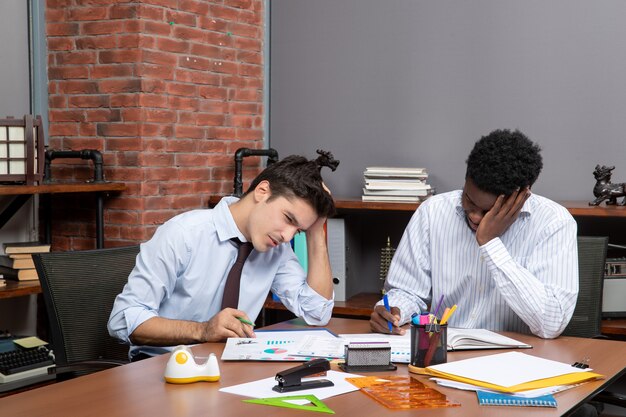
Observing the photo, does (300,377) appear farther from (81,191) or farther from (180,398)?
(81,191)

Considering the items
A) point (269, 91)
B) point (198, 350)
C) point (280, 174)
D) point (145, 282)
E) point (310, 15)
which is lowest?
point (198, 350)

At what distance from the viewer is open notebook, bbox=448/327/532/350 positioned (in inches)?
83.1

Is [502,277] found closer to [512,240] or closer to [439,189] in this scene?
[512,240]

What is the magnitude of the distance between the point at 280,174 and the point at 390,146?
65.9 inches

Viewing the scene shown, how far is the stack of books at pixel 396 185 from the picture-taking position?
11.6 ft

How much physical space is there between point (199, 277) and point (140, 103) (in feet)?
4.64

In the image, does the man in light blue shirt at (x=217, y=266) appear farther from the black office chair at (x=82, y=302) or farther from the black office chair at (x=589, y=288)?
the black office chair at (x=589, y=288)

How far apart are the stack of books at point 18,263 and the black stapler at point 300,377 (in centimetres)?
187

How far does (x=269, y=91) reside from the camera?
421 centimetres

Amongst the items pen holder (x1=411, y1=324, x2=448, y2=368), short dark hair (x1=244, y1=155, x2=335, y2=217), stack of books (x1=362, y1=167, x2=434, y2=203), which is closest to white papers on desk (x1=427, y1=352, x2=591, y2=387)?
pen holder (x1=411, y1=324, x2=448, y2=368)

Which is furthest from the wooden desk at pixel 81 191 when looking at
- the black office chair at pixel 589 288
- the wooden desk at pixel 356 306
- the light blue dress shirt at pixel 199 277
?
the black office chair at pixel 589 288

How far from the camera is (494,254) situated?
8.05 ft

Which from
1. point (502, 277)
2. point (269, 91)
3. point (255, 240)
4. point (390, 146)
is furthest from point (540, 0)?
point (255, 240)

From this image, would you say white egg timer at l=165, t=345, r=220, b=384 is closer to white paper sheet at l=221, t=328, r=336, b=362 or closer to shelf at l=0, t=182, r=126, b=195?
white paper sheet at l=221, t=328, r=336, b=362
